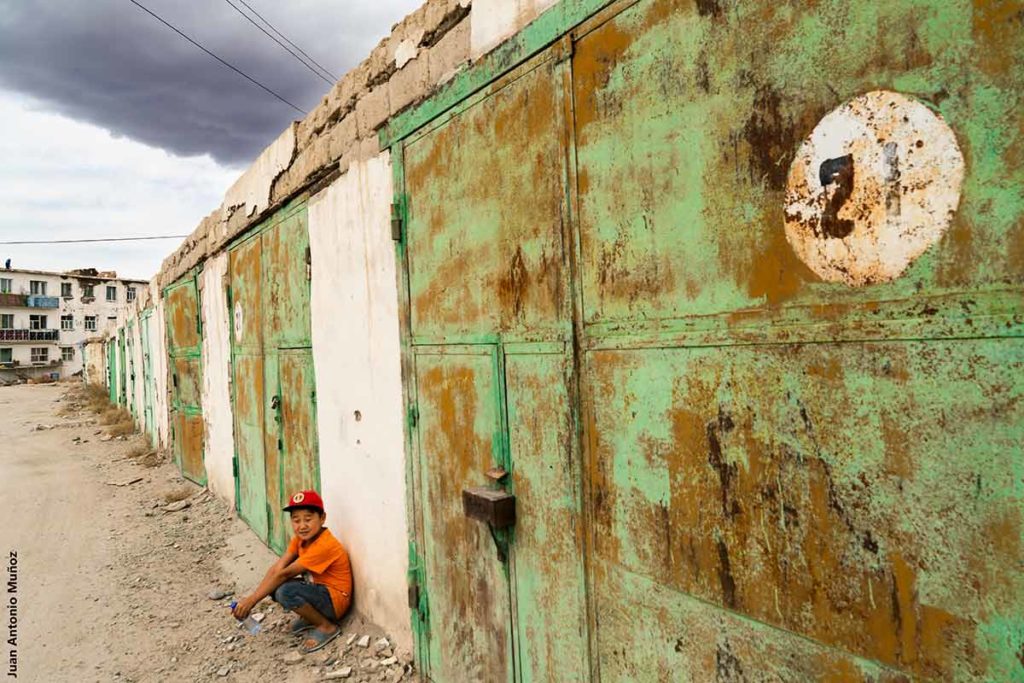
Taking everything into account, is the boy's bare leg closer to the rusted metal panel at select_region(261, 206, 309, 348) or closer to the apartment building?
the rusted metal panel at select_region(261, 206, 309, 348)

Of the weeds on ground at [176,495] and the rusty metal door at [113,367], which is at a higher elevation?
the rusty metal door at [113,367]

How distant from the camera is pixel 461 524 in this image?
2.51 metres

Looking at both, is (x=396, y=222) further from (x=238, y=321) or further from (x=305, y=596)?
(x=238, y=321)

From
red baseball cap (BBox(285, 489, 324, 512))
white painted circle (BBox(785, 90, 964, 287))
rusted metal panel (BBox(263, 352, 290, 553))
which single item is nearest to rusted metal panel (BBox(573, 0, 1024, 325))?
white painted circle (BBox(785, 90, 964, 287))

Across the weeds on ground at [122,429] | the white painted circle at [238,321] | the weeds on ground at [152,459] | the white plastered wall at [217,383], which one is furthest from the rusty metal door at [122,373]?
the white painted circle at [238,321]

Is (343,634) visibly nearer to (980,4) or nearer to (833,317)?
(833,317)

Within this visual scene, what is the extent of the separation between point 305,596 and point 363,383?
1.28 m

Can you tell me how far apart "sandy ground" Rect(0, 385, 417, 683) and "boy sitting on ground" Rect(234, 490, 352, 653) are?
0.40 feet

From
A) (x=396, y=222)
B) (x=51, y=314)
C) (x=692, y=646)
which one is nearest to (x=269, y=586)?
(x=396, y=222)

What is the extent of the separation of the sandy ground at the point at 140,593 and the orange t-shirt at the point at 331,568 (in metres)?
0.18

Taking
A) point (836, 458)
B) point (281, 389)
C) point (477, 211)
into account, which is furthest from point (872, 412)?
point (281, 389)

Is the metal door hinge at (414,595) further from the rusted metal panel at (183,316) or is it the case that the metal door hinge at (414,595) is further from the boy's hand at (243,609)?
the rusted metal panel at (183,316)

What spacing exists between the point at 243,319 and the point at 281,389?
3.95 ft

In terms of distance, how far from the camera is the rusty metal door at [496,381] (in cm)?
197
